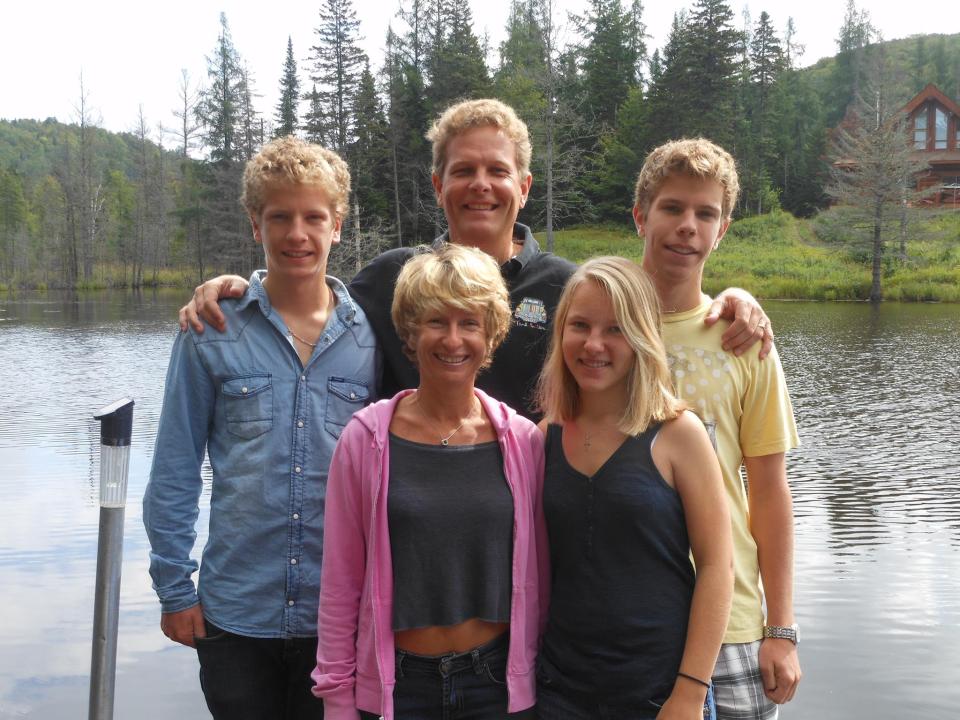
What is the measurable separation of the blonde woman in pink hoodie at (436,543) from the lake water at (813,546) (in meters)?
3.02

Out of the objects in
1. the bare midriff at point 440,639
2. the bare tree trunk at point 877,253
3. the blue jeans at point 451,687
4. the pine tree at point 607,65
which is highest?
the pine tree at point 607,65

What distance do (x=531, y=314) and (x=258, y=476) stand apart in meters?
1.01

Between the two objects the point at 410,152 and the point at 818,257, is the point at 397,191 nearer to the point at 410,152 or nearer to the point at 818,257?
the point at 410,152

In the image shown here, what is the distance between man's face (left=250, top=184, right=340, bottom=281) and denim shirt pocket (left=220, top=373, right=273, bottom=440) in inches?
13.9

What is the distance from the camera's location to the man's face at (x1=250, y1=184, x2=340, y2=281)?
256 cm

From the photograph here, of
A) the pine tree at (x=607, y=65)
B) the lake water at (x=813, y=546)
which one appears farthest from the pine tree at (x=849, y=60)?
the lake water at (x=813, y=546)

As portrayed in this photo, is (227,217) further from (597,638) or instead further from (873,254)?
(597,638)

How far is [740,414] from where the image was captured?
2416mm

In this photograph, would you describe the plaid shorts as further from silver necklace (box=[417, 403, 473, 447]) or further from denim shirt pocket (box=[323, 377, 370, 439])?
denim shirt pocket (box=[323, 377, 370, 439])

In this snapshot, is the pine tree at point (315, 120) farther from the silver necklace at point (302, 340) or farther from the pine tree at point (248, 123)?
the silver necklace at point (302, 340)

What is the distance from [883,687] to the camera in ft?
16.4

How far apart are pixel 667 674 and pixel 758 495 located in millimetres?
608

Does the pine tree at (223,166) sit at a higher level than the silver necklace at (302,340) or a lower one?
higher

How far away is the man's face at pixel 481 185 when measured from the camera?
2.84m
